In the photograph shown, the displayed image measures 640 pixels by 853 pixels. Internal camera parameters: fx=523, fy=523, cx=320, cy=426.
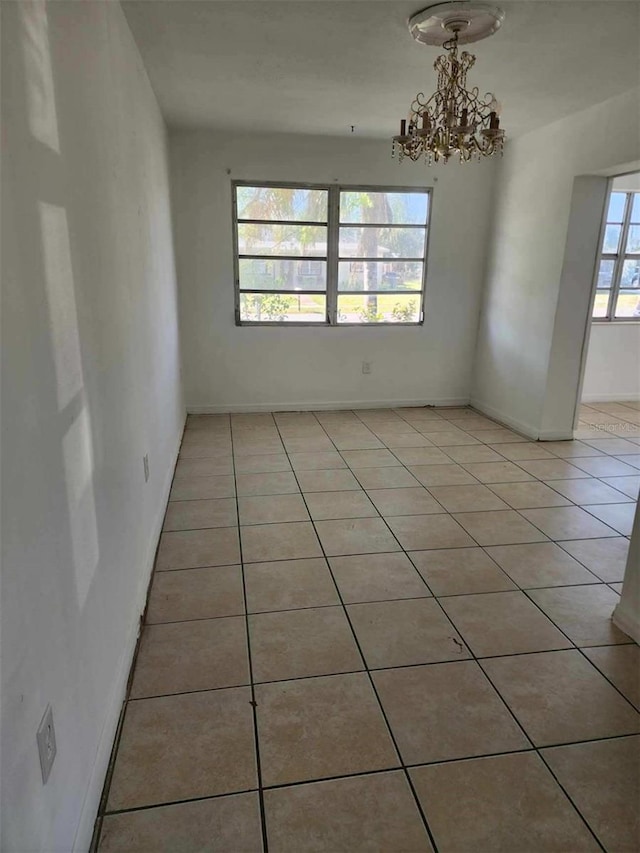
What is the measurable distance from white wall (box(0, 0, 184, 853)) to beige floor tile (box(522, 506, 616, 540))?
205 cm

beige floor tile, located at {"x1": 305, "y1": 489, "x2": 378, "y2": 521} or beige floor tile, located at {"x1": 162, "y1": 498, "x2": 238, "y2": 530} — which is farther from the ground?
beige floor tile, located at {"x1": 305, "y1": 489, "x2": 378, "y2": 521}

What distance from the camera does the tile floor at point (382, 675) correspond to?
51.3 inches

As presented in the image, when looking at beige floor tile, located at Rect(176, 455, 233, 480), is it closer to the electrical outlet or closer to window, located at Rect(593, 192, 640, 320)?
the electrical outlet

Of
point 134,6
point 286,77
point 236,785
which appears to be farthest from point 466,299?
point 236,785

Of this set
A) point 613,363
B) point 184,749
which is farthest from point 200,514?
point 613,363

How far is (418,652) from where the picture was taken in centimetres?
187

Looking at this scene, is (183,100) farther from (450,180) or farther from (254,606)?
(254,606)

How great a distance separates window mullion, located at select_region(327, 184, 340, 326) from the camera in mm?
4652

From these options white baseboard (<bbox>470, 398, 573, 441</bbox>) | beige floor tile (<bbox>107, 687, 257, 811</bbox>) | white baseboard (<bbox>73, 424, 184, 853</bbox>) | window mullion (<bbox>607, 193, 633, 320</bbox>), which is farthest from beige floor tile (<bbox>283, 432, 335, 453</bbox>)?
window mullion (<bbox>607, 193, 633, 320</bbox>)

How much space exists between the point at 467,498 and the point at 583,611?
43.5 inches

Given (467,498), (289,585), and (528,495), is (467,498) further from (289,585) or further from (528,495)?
(289,585)

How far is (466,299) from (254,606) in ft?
13.0

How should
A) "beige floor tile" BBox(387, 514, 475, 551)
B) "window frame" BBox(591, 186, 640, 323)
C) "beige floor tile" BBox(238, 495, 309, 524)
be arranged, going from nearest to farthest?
1. "beige floor tile" BBox(387, 514, 475, 551)
2. "beige floor tile" BBox(238, 495, 309, 524)
3. "window frame" BBox(591, 186, 640, 323)

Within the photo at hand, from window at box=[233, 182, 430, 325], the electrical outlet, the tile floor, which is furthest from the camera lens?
window at box=[233, 182, 430, 325]
